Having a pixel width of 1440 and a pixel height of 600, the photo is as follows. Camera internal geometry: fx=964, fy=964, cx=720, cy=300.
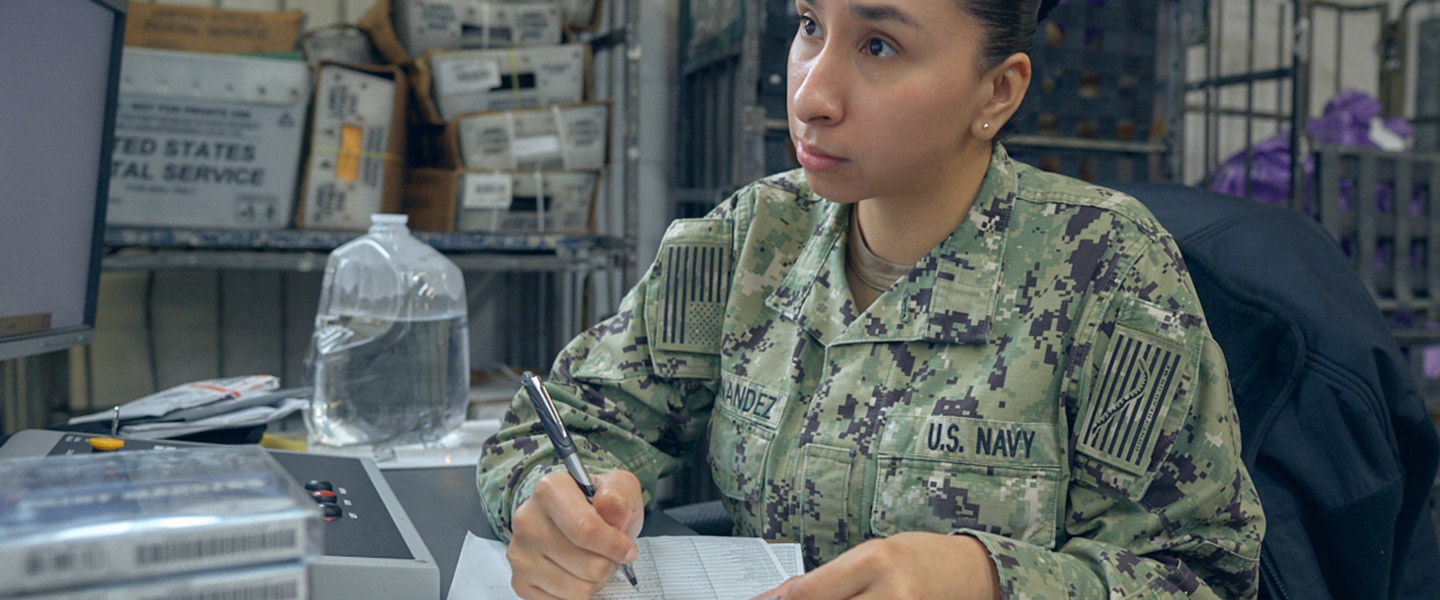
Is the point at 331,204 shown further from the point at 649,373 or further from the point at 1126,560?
the point at 1126,560

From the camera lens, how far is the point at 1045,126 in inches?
87.5

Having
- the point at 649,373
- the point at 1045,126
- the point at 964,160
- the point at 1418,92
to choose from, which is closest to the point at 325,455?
the point at 649,373

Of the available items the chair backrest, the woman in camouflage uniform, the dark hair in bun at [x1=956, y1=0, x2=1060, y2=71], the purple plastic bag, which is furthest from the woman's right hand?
the purple plastic bag

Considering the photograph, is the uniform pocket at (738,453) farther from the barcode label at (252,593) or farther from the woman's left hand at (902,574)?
the barcode label at (252,593)

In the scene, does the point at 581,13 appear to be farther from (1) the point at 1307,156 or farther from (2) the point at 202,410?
(1) the point at 1307,156

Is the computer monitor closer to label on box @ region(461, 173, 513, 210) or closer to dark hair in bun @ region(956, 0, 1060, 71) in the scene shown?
dark hair in bun @ region(956, 0, 1060, 71)

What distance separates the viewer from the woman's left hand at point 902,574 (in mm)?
595

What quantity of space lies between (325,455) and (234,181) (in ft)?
3.59

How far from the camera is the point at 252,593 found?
1.01ft

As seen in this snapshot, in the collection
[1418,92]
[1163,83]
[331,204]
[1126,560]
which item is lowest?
[1126,560]

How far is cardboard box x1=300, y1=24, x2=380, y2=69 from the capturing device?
2.00m

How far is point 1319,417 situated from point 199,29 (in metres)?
1.90

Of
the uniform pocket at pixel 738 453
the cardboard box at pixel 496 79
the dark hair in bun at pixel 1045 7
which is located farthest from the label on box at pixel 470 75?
the dark hair in bun at pixel 1045 7

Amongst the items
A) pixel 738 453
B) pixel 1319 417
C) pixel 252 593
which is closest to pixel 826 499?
pixel 738 453
